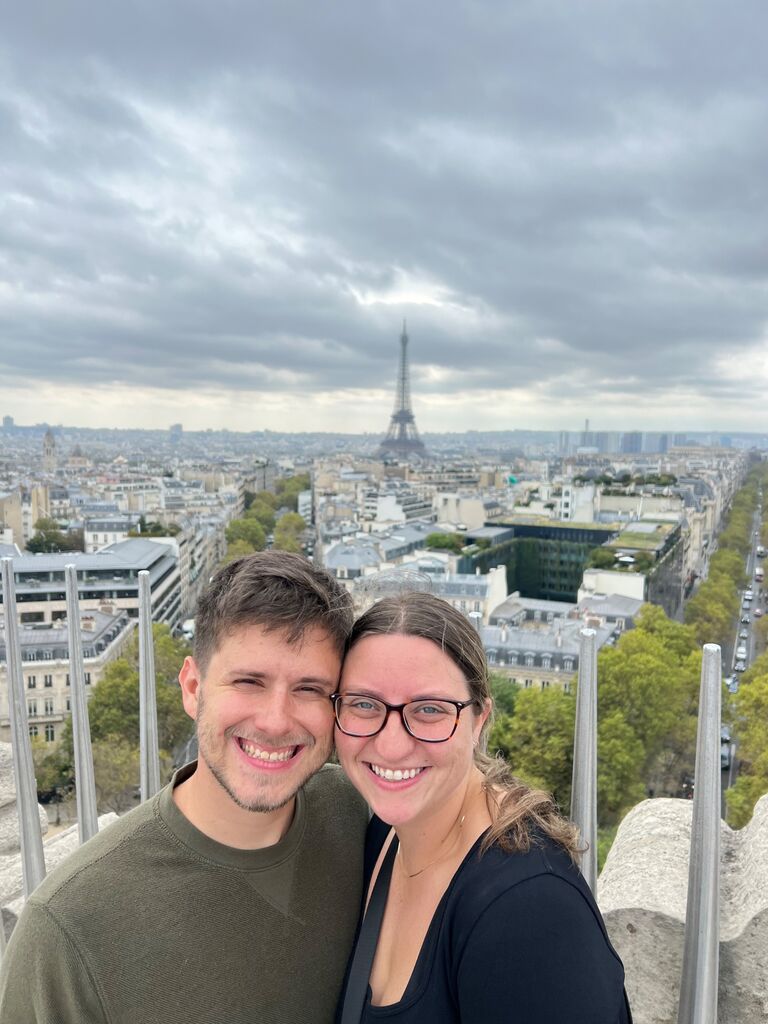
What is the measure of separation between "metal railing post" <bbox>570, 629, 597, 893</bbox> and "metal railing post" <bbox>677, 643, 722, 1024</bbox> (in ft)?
1.04

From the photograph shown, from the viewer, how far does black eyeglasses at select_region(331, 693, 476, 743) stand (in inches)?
67.9

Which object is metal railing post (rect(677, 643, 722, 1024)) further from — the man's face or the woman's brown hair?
the man's face

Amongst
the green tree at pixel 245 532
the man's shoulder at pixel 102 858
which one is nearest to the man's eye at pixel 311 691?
the man's shoulder at pixel 102 858

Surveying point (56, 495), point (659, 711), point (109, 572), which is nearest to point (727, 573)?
point (659, 711)

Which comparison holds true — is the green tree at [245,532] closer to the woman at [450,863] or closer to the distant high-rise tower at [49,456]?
the woman at [450,863]

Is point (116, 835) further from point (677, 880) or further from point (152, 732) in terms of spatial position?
point (677, 880)

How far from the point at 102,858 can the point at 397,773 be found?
709 millimetres

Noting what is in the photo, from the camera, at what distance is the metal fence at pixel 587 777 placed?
216cm

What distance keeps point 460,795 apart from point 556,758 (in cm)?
1349

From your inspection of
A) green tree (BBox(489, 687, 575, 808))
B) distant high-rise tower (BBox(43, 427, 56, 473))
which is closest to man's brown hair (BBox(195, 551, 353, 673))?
green tree (BBox(489, 687, 575, 808))

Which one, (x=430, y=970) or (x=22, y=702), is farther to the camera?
(x=22, y=702)

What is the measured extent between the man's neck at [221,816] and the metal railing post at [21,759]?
139 cm

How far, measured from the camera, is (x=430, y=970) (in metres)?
1.56

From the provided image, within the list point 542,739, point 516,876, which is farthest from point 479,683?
point 542,739
